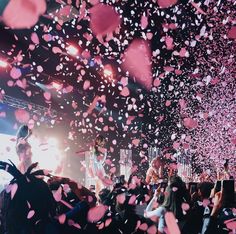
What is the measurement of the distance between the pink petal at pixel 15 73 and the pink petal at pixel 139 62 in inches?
304

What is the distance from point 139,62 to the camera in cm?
1792

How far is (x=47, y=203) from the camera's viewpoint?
1.95 meters

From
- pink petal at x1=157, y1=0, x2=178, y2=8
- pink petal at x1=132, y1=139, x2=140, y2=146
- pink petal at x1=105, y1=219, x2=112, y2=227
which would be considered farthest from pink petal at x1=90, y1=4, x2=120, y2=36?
pink petal at x1=105, y1=219, x2=112, y2=227

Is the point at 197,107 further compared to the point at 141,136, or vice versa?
the point at 197,107

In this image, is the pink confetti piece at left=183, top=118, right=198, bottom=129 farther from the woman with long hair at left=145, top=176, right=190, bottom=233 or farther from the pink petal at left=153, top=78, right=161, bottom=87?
the woman with long hair at left=145, top=176, right=190, bottom=233

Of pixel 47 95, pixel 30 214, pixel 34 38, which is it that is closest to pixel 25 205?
pixel 30 214

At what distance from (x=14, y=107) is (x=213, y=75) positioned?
1222 cm

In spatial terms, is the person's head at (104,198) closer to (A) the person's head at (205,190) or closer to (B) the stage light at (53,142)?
(A) the person's head at (205,190)

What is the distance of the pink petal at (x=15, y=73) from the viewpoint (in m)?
9.24

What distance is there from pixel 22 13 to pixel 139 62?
914 centimetres

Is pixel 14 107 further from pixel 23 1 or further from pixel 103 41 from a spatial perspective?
pixel 103 41

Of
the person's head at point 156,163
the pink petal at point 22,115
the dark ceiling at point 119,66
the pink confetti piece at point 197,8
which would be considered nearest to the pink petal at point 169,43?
the dark ceiling at point 119,66

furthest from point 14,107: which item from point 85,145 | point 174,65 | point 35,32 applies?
point 174,65

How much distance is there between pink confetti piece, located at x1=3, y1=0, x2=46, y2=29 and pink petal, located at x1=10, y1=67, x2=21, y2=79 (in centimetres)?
125
